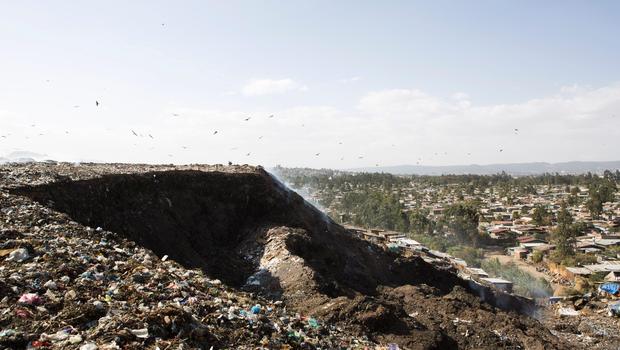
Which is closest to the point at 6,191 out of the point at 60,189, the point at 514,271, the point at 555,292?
the point at 60,189

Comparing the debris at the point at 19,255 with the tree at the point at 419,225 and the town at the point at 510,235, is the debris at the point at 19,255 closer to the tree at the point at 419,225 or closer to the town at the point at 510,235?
the town at the point at 510,235

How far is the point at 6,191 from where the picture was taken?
9.04 metres

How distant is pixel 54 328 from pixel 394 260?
12329mm

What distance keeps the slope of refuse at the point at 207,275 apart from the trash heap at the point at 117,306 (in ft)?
0.05

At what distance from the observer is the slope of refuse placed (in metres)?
4.00

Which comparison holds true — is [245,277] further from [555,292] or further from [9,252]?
[555,292]

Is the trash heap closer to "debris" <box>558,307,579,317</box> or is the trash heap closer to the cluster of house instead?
the cluster of house

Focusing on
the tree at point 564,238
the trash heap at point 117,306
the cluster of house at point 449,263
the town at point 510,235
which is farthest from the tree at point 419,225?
the trash heap at point 117,306

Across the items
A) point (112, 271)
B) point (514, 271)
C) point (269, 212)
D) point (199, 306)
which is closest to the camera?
point (199, 306)

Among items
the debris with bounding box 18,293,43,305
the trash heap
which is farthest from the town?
the debris with bounding box 18,293,43,305

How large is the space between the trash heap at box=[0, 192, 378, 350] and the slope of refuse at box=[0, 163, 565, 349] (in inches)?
0.7

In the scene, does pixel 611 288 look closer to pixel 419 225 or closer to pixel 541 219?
pixel 419 225

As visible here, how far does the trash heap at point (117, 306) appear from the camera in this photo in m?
3.57

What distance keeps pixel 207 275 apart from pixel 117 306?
402 centimetres
